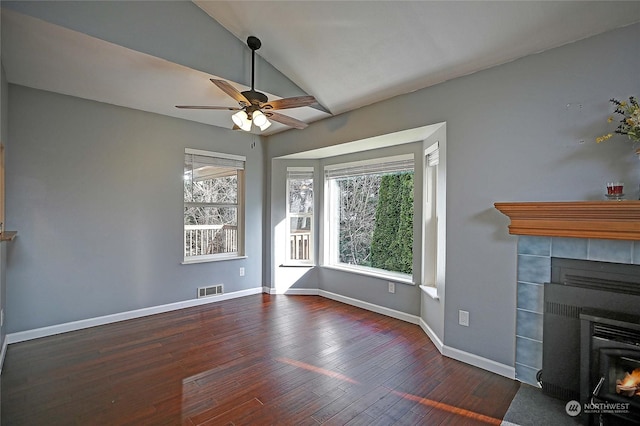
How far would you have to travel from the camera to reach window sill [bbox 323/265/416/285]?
12.7 feet

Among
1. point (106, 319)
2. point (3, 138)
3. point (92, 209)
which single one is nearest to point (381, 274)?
point (106, 319)

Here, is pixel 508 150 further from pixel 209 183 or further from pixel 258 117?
pixel 209 183

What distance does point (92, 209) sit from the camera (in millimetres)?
3516

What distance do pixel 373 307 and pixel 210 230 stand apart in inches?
105

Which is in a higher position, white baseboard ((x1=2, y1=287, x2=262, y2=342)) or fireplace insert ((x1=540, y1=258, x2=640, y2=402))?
fireplace insert ((x1=540, y1=258, x2=640, y2=402))

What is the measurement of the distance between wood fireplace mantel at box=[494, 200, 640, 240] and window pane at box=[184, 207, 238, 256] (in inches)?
148

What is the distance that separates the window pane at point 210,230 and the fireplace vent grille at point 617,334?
14.2 ft

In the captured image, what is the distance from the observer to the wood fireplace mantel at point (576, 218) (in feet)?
6.19

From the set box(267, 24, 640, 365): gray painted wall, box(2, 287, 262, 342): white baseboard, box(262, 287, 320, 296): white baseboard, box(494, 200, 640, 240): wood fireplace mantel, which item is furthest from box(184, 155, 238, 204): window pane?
box(494, 200, 640, 240): wood fireplace mantel

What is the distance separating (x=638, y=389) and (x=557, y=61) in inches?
89.0

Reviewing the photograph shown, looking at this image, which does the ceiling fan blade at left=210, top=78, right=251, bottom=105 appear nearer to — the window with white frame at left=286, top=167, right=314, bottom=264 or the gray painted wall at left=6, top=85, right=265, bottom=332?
the gray painted wall at left=6, top=85, right=265, bottom=332

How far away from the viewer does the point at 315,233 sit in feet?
16.2

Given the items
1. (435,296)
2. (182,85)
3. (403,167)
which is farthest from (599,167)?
(182,85)

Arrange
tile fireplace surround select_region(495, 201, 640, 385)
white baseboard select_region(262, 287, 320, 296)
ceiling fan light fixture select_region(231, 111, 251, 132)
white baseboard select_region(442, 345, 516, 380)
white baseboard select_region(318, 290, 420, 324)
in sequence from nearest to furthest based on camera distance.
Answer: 1. tile fireplace surround select_region(495, 201, 640, 385)
2. white baseboard select_region(442, 345, 516, 380)
3. ceiling fan light fixture select_region(231, 111, 251, 132)
4. white baseboard select_region(318, 290, 420, 324)
5. white baseboard select_region(262, 287, 320, 296)
